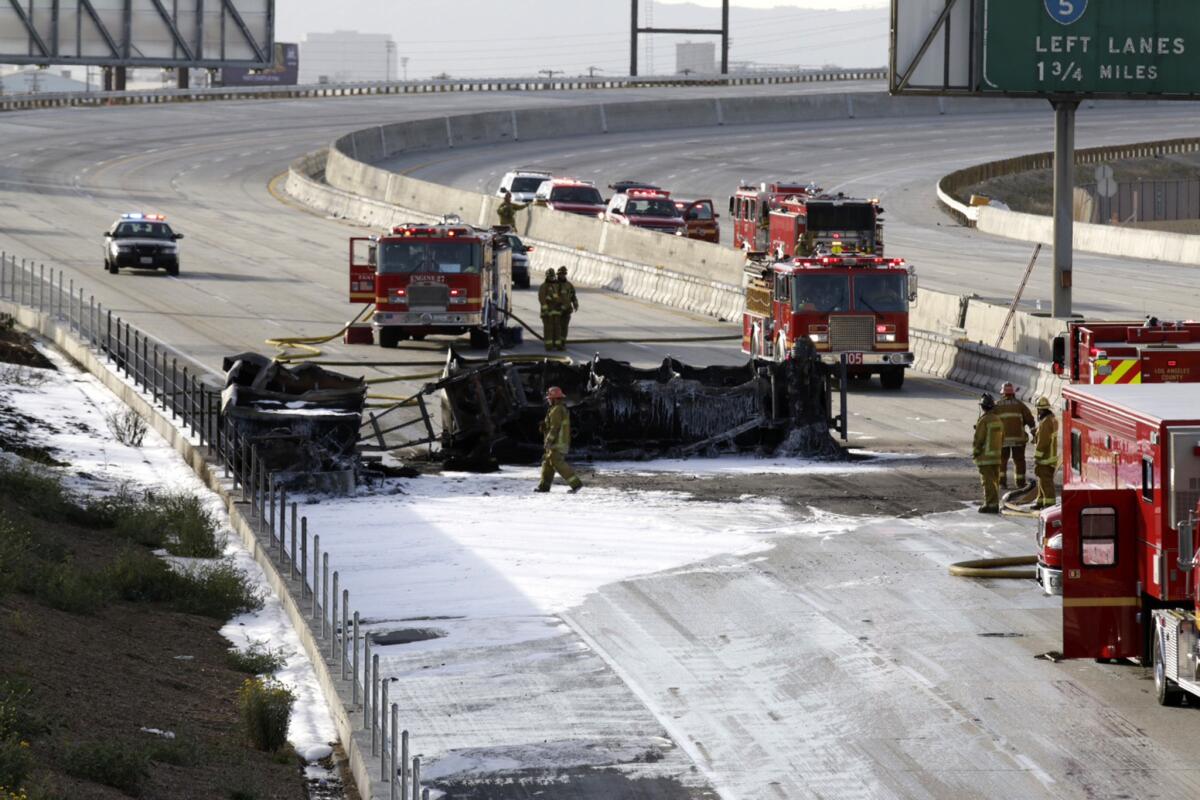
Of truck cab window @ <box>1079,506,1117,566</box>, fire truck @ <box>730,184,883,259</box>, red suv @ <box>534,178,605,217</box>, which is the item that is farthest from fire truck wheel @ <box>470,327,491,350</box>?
truck cab window @ <box>1079,506,1117,566</box>

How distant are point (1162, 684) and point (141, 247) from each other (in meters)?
39.3

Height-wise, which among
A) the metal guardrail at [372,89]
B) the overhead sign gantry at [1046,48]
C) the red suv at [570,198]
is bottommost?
the red suv at [570,198]

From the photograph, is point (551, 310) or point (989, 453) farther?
point (551, 310)

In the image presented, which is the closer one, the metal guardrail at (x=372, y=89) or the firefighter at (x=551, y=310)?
the firefighter at (x=551, y=310)

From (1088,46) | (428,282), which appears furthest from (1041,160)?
(1088,46)

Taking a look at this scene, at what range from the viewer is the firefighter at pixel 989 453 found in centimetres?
2333

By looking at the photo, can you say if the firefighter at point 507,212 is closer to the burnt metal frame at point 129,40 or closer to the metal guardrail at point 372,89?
the burnt metal frame at point 129,40

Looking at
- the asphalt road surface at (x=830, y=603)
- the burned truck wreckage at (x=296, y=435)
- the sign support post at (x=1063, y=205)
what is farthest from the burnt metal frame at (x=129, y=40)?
the sign support post at (x=1063, y=205)

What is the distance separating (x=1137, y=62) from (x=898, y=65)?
13.4 feet

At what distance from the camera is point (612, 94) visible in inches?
4875

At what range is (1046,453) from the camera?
76.5 feet

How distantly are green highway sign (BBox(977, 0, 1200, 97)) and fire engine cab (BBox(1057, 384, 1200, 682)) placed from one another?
62.0ft

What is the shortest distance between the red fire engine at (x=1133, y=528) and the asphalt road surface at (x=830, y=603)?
56cm

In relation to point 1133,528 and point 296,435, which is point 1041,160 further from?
point 1133,528
